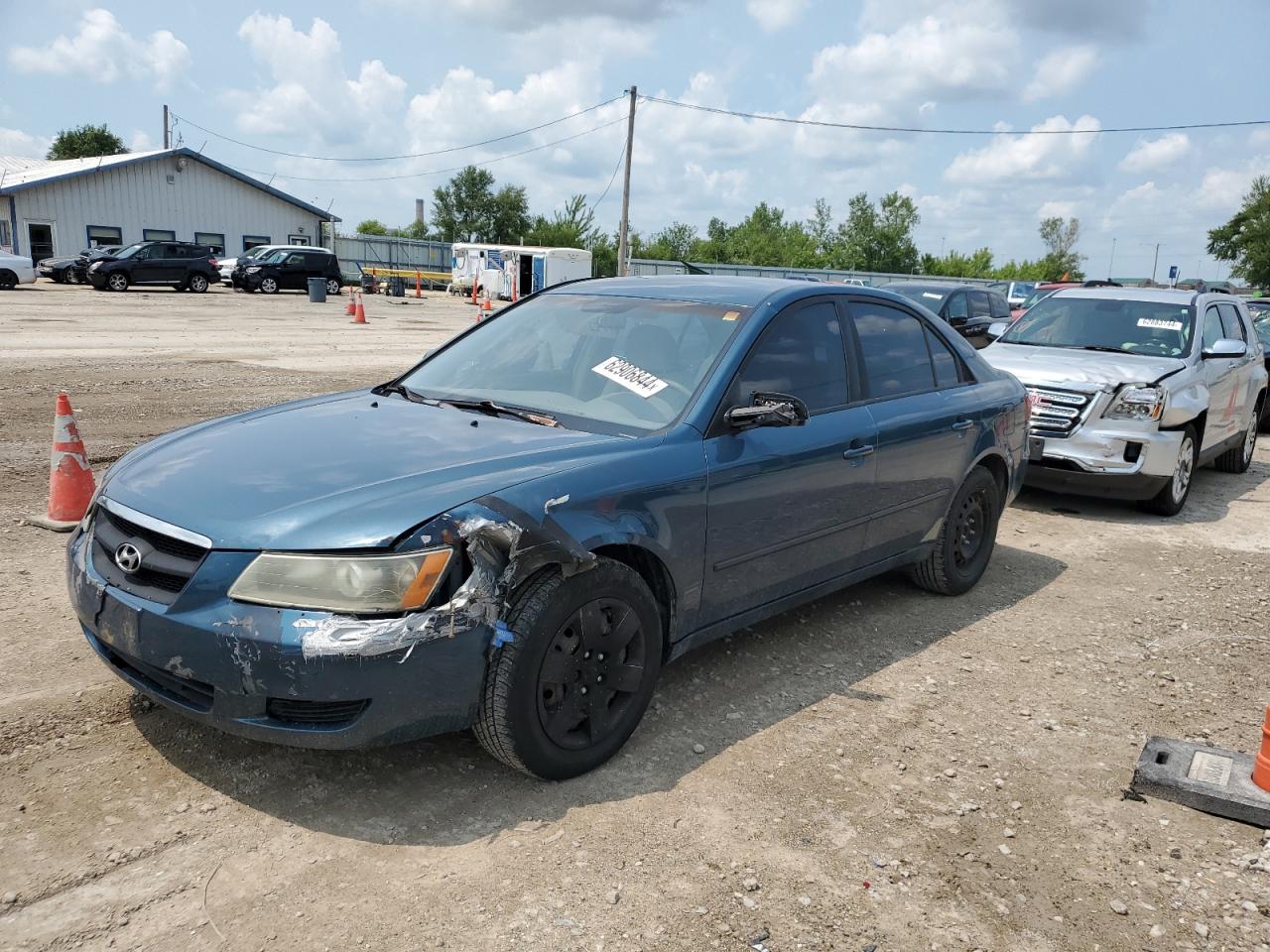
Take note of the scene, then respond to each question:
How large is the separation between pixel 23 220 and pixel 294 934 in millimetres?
44835

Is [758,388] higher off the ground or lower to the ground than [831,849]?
higher

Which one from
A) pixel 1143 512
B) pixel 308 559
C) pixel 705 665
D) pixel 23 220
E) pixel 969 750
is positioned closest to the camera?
pixel 308 559

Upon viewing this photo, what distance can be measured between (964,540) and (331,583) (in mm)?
3855

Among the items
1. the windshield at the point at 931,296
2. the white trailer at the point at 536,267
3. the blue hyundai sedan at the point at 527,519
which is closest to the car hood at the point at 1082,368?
the blue hyundai sedan at the point at 527,519

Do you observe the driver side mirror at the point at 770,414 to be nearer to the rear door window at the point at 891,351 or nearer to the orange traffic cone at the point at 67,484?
the rear door window at the point at 891,351

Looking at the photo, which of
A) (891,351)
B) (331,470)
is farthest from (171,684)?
(891,351)

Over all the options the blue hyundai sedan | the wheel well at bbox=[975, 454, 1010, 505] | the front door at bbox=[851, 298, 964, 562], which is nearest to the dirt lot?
the blue hyundai sedan

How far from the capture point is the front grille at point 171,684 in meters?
2.98

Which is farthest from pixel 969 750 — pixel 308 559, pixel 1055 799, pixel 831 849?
pixel 308 559

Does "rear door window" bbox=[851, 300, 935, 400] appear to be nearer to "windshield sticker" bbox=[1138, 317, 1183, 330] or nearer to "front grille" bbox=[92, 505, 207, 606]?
"front grille" bbox=[92, 505, 207, 606]

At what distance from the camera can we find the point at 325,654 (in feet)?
9.25

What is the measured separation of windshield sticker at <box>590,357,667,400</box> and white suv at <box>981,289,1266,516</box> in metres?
4.11

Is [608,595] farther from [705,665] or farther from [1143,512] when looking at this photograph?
[1143,512]

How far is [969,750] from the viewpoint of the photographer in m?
3.81
